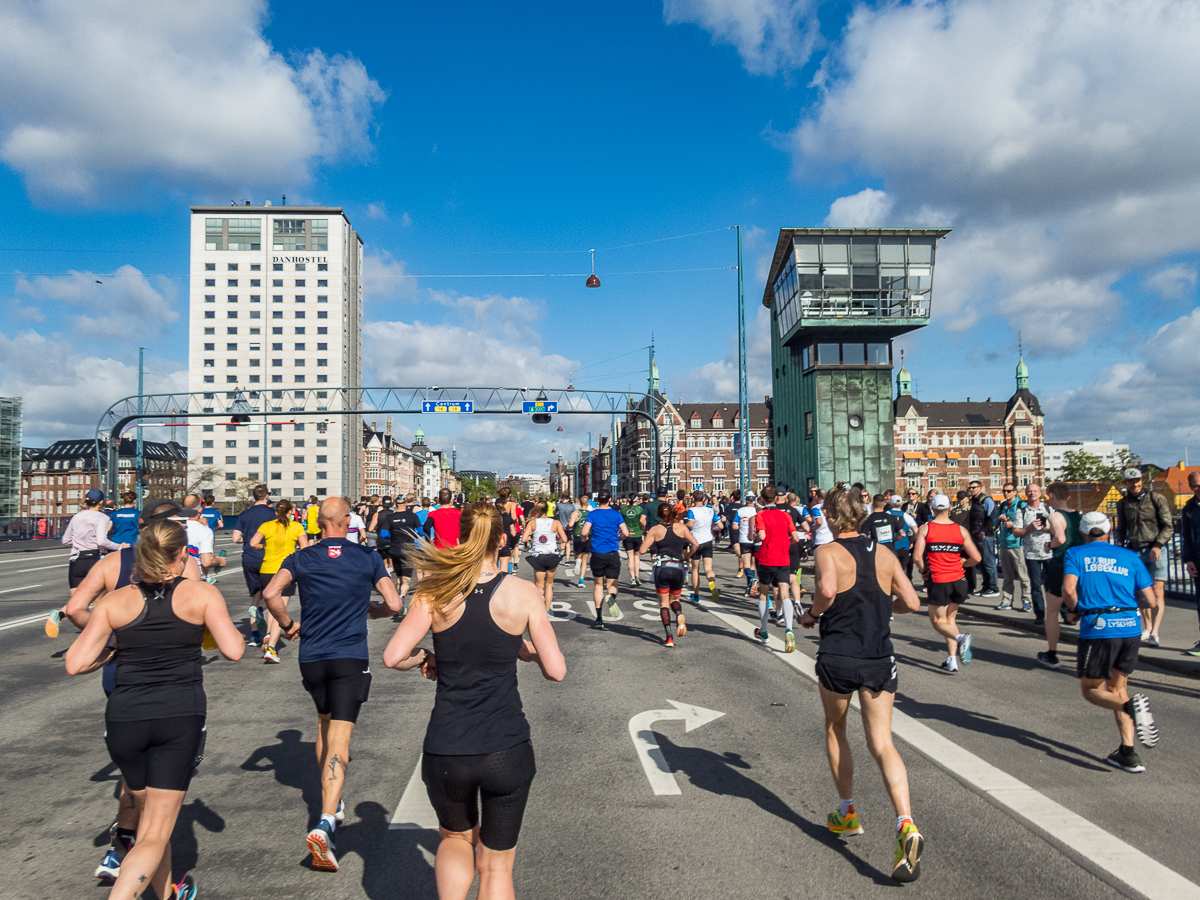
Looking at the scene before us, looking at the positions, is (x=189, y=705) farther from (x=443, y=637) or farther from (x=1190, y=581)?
(x=1190, y=581)

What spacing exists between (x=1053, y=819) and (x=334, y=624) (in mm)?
4321

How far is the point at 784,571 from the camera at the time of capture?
1073 centimetres

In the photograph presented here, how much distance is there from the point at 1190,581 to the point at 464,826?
16353 millimetres

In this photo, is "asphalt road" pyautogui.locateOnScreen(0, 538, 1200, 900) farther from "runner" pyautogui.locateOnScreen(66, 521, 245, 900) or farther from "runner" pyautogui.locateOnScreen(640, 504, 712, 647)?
"runner" pyautogui.locateOnScreen(640, 504, 712, 647)

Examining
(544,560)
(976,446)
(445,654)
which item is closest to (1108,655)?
(445,654)

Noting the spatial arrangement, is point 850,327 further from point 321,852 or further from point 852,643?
point 321,852

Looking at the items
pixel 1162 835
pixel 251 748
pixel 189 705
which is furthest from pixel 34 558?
pixel 1162 835

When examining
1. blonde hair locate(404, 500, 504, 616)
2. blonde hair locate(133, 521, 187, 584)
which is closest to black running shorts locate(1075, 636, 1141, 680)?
blonde hair locate(404, 500, 504, 616)

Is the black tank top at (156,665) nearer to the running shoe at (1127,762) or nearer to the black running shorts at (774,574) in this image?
the running shoe at (1127,762)

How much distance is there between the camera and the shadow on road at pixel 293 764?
5.13 meters

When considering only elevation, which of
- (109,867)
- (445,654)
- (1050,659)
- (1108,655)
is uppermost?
(445,654)

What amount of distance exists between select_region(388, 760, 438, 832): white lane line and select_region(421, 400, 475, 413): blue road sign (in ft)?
137

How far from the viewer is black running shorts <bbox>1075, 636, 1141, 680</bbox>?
562 centimetres

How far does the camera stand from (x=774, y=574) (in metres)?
10.8
